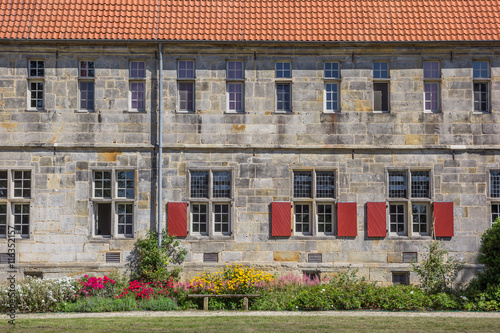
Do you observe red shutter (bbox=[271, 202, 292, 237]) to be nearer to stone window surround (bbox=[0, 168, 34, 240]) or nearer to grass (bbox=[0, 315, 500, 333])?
grass (bbox=[0, 315, 500, 333])

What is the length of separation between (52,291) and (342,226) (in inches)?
311

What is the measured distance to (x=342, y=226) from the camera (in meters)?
16.4

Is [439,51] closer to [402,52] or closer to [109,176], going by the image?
[402,52]

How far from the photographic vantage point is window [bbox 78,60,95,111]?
54.6 ft

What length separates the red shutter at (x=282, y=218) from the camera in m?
16.3

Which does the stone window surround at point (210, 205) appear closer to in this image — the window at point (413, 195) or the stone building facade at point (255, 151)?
the stone building facade at point (255, 151)

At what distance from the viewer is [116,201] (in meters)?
16.4

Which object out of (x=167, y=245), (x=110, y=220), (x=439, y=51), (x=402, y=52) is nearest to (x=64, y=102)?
(x=110, y=220)

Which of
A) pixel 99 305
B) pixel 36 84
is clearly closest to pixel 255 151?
pixel 99 305

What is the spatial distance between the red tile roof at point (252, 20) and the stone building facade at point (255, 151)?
1.18 ft

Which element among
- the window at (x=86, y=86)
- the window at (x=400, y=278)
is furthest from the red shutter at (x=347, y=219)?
the window at (x=86, y=86)

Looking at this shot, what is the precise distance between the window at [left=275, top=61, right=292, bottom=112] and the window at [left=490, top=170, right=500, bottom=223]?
20.0ft

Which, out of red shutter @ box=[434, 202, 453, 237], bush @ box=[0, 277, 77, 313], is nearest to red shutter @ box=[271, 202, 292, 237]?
red shutter @ box=[434, 202, 453, 237]

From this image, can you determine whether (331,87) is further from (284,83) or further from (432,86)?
(432,86)
